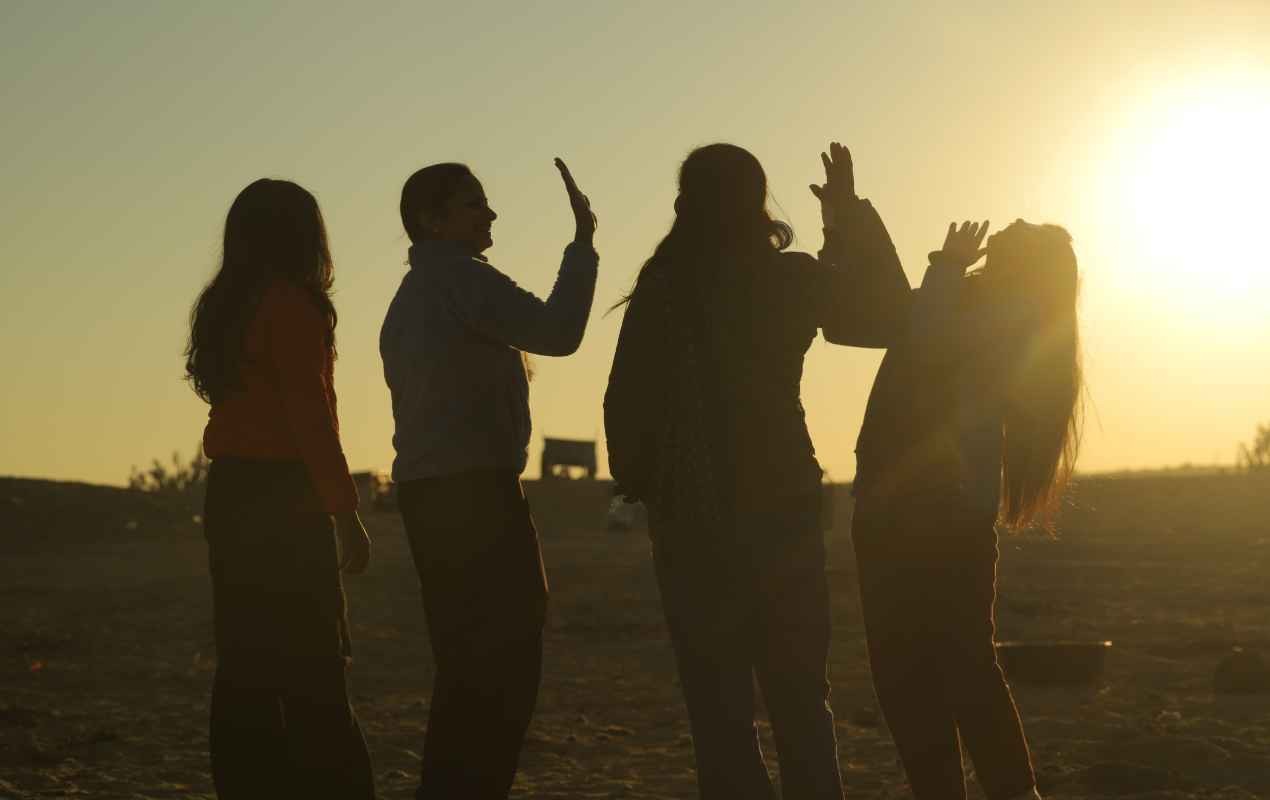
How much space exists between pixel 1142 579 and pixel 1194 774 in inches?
471

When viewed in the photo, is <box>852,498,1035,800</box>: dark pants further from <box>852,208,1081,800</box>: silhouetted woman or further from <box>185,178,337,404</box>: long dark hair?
<box>185,178,337,404</box>: long dark hair

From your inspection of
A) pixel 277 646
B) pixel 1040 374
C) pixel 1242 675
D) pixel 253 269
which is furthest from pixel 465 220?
pixel 1242 675

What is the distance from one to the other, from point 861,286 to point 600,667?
26.8 feet

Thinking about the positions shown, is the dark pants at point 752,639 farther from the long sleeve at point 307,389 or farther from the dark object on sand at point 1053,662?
the dark object on sand at point 1053,662

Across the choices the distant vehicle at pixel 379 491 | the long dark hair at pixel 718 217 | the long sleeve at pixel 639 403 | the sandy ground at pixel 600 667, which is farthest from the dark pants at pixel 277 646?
the distant vehicle at pixel 379 491

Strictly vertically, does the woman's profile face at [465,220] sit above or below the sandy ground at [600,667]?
above

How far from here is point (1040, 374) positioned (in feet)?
16.6

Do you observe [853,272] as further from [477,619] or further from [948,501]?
[477,619]

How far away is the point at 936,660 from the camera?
489cm

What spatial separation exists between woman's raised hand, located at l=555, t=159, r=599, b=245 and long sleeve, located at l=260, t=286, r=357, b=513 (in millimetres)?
758

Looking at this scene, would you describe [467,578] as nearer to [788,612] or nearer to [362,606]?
[788,612]

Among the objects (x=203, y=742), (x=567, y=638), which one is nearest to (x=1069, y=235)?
(x=203, y=742)

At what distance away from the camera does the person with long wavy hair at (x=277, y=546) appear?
461 centimetres

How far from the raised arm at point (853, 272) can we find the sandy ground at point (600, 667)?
4.04ft
